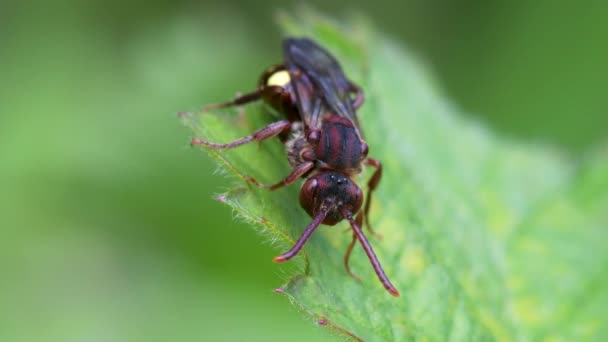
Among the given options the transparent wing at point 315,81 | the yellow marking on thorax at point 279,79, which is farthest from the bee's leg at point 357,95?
the yellow marking on thorax at point 279,79

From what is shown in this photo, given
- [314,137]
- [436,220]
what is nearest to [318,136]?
[314,137]

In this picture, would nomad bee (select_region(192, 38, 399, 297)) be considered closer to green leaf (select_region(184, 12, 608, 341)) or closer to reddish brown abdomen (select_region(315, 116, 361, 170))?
reddish brown abdomen (select_region(315, 116, 361, 170))

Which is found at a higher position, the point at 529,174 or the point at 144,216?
the point at 144,216

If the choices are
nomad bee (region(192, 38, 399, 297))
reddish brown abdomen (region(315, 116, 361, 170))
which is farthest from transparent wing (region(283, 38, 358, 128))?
reddish brown abdomen (region(315, 116, 361, 170))

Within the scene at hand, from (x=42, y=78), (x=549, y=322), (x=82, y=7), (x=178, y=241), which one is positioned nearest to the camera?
(x=549, y=322)

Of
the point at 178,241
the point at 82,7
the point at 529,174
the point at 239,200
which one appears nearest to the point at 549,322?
the point at 529,174

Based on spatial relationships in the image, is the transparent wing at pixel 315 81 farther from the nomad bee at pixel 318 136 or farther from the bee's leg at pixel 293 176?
the bee's leg at pixel 293 176

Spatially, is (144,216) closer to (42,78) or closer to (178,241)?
(178,241)

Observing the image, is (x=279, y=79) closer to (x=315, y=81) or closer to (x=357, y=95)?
(x=315, y=81)
